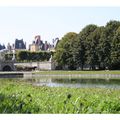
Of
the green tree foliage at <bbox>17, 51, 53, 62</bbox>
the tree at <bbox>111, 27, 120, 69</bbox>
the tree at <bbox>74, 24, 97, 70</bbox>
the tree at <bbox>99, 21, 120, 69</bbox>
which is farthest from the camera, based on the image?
the green tree foliage at <bbox>17, 51, 53, 62</bbox>

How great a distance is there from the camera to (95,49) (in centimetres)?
6875

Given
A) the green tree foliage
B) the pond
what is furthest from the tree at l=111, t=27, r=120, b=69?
the green tree foliage

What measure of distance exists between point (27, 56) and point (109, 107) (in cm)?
11307

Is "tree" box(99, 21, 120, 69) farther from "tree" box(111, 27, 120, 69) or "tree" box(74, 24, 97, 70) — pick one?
"tree" box(74, 24, 97, 70)

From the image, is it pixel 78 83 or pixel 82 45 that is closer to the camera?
pixel 78 83

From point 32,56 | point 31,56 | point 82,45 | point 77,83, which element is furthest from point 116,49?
point 32,56

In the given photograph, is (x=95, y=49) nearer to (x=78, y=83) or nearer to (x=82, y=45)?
(x=82, y=45)

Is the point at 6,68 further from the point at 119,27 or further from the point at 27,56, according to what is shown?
the point at 119,27

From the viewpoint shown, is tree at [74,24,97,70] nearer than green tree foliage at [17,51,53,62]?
Yes

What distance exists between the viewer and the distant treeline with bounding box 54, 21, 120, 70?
214 feet

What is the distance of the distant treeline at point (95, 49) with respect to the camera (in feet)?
214

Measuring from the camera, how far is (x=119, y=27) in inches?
2549

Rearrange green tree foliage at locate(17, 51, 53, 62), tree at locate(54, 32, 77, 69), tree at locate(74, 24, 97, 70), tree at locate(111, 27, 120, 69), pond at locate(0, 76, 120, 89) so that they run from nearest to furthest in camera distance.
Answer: pond at locate(0, 76, 120, 89) < tree at locate(111, 27, 120, 69) < tree at locate(74, 24, 97, 70) < tree at locate(54, 32, 77, 69) < green tree foliage at locate(17, 51, 53, 62)

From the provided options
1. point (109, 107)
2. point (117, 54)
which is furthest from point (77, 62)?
point (109, 107)
